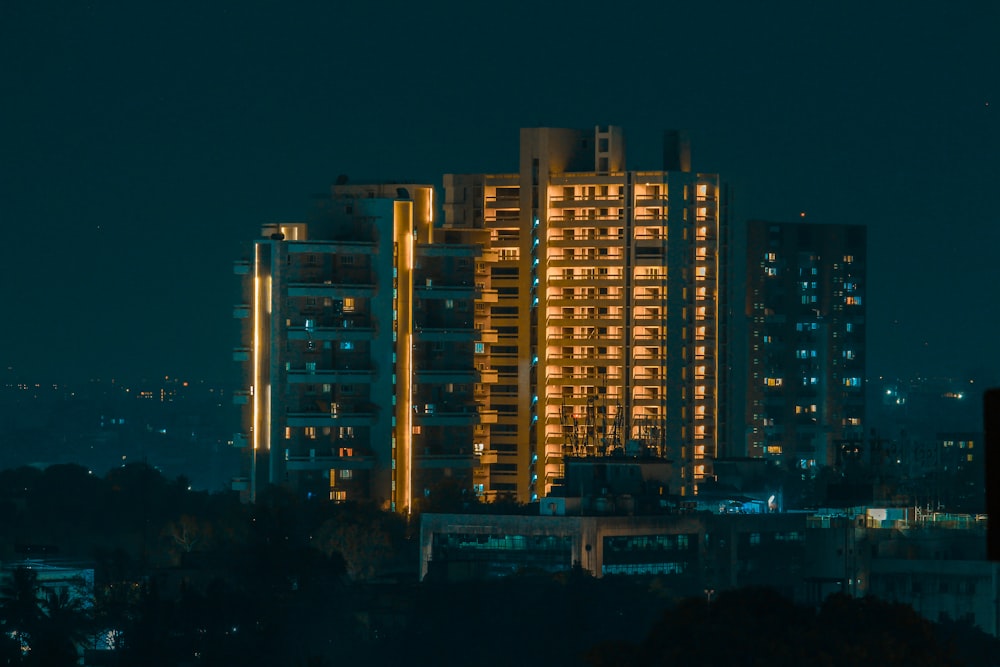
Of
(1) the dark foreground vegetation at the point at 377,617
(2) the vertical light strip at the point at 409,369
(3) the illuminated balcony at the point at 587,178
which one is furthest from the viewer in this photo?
(3) the illuminated balcony at the point at 587,178

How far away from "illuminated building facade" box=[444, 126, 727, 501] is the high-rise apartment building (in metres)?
32.1

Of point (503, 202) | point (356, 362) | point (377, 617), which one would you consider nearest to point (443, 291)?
point (356, 362)

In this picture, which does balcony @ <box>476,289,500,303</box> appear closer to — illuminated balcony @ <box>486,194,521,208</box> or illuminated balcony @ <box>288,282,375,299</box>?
A: illuminated balcony @ <box>486,194,521,208</box>

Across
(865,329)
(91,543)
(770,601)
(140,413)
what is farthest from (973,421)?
(770,601)

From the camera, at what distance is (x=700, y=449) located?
3514 inches

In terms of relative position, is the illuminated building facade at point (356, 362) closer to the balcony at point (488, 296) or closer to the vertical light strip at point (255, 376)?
the vertical light strip at point (255, 376)

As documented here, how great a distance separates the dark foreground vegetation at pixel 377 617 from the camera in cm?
3978

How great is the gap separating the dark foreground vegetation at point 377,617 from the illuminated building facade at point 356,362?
216 inches

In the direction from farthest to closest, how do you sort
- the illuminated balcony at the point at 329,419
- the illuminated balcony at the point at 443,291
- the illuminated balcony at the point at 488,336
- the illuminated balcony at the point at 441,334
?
the illuminated balcony at the point at 488,336
the illuminated balcony at the point at 443,291
the illuminated balcony at the point at 441,334
the illuminated balcony at the point at 329,419

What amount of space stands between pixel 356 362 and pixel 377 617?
2241cm

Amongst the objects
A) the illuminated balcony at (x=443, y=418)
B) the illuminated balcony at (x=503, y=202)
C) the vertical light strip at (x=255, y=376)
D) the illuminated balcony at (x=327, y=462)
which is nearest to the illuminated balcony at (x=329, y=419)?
the illuminated balcony at (x=327, y=462)

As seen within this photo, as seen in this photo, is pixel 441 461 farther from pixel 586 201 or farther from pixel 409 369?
pixel 586 201

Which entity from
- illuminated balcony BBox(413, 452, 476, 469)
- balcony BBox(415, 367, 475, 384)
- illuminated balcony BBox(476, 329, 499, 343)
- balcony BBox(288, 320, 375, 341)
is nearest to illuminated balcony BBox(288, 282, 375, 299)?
balcony BBox(288, 320, 375, 341)

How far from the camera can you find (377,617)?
2288 inches
